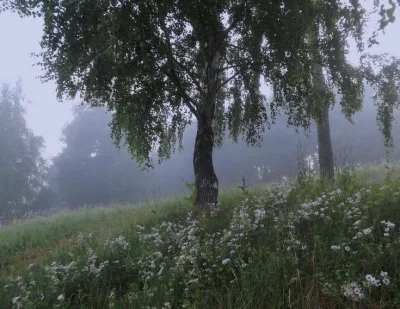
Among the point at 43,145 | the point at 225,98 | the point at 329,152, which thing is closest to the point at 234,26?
the point at 225,98

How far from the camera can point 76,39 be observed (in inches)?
269

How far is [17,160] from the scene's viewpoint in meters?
37.2

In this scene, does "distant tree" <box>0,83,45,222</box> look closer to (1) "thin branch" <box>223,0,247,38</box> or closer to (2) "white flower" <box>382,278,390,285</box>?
(1) "thin branch" <box>223,0,247,38</box>

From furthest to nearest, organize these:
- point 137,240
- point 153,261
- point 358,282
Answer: point 137,240, point 153,261, point 358,282

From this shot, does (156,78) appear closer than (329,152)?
Yes

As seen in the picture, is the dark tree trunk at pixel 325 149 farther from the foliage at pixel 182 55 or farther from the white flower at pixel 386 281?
the white flower at pixel 386 281

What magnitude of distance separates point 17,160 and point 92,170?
930cm

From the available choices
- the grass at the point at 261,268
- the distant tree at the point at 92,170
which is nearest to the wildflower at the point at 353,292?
the grass at the point at 261,268

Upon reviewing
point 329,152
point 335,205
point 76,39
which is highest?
point 76,39

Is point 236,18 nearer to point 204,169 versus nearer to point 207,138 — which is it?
point 207,138

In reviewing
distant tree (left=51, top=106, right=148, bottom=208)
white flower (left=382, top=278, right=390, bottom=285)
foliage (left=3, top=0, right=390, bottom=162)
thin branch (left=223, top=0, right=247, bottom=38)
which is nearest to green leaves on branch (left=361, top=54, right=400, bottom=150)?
foliage (left=3, top=0, right=390, bottom=162)

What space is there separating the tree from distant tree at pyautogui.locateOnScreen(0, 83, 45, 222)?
31414 millimetres

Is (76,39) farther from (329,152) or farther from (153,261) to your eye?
(329,152)

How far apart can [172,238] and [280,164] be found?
4240 centimetres
